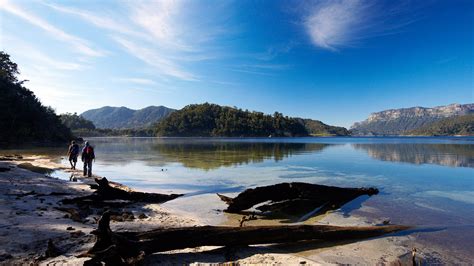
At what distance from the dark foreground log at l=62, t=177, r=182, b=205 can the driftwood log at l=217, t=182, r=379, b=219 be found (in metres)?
3.58

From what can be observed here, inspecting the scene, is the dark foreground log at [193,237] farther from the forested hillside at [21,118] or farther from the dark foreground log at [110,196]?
the forested hillside at [21,118]

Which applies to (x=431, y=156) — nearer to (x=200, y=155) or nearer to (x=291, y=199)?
(x=200, y=155)

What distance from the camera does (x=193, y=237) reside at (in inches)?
Result: 277

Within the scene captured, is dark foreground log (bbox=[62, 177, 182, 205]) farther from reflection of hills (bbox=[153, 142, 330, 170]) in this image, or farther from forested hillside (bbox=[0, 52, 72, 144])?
forested hillside (bbox=[0, 52, 72, 144])

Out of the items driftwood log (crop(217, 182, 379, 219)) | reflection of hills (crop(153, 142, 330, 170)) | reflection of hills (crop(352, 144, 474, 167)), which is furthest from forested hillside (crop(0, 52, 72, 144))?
reflection of hills (crop(352, 144, 474, 167))

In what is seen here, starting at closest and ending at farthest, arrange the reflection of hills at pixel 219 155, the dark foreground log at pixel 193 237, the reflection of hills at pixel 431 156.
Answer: the dark foreground log at pixel 193 237
the reflection of hills at pixel 219 155
the reflection of hills at pixel 431 156

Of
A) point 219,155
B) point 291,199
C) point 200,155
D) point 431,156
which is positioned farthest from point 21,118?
point 431,156

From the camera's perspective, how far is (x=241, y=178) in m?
22.0

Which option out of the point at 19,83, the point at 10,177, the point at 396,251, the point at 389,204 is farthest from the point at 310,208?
the point at 19,83

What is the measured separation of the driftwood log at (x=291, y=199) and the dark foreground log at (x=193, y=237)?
11.3 ft

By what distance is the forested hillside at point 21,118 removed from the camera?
2388 inches

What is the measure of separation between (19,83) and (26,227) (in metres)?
88.4

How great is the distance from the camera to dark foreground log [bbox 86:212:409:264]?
5.78 m

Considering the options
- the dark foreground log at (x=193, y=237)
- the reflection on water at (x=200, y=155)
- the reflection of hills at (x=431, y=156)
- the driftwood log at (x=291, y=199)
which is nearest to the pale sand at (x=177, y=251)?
the dark foreground log at (x=193, y=237)
